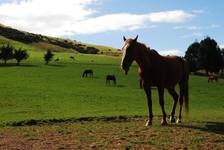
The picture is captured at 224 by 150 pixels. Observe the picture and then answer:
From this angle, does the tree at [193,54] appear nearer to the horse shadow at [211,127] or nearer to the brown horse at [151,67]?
the brown horse at [151,67]

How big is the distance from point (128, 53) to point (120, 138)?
3429 mm

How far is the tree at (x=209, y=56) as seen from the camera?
113 meters

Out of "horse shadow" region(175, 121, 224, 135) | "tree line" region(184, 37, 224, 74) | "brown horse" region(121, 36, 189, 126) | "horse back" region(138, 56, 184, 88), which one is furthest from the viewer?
"tree line" region(184, 37, 224, 74)

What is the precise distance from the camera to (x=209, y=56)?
115250mm

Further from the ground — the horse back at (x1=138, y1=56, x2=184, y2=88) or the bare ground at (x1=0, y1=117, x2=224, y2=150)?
the horse back at (x1=138, y1=56, x2=184, y2=88)

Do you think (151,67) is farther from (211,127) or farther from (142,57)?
(211,127)

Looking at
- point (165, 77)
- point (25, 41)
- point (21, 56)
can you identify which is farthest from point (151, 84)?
point (25, 41)

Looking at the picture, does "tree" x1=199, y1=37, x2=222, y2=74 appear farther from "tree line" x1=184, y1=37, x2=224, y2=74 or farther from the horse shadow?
the horse shadow

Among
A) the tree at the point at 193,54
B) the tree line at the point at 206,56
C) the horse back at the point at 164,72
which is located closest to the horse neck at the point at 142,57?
the horse back at the point at 164,72

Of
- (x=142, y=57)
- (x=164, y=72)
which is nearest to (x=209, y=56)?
(x=164, y=72)

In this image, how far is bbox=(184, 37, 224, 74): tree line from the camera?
113 meters

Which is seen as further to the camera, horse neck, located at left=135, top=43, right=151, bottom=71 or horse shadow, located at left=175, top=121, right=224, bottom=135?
horse neck, located at left=135, top=43, right=151, bottom=71

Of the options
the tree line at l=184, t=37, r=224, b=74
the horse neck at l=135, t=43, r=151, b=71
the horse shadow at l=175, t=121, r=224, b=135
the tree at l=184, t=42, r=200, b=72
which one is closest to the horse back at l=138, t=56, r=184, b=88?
the horse neck at l=135, t=43, r=151, b=71

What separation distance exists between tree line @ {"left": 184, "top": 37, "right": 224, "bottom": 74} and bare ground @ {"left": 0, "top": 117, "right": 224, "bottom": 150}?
94408 millimetres
